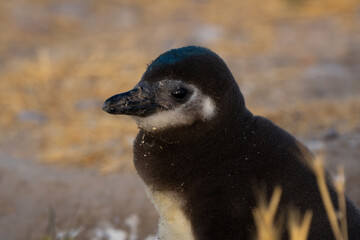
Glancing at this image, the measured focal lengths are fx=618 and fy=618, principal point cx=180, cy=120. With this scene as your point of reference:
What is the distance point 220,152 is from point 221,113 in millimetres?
192

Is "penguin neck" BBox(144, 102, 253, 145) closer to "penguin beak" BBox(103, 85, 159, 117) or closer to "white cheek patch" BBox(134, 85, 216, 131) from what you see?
"white cheek patch" BBox(134, 85, 216, 131)

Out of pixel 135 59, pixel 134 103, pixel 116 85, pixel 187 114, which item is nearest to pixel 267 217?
pixel 187 114

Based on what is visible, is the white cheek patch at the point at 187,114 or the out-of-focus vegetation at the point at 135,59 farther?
the out-of-focus vegetation at the point at 135,59

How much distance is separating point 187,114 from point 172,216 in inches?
19.9

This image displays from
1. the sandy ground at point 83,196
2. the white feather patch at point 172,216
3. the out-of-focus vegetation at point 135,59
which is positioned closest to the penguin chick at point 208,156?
the white feather patch at point 172,216

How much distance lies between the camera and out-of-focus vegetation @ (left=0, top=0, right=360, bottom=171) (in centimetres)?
673

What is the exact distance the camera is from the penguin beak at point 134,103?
10.1 ft

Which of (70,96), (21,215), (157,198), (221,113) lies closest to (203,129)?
(221,113)

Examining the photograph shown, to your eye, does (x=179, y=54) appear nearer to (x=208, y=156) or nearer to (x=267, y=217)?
(x=208, y=156)

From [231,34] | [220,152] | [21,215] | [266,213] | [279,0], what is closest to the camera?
[266,213]

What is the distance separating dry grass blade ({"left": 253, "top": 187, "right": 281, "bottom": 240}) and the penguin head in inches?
19.4

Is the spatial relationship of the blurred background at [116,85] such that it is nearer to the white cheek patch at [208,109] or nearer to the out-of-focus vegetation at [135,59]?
the out-of-focus vegetation at [135,59]

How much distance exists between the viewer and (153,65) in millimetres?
3174

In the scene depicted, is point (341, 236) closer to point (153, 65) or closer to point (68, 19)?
point (153, 65)
